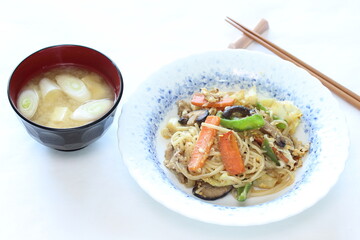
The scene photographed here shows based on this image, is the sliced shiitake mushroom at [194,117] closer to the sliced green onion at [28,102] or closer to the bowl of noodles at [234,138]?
the bowl of noodles at [234,138]

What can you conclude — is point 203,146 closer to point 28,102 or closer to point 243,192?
point 243,192

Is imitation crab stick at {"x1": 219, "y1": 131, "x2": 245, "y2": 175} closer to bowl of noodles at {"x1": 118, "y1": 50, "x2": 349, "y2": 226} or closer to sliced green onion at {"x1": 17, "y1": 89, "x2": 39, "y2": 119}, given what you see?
bowl of noodles at {"x1": 118, "y1": 50, "x2": 349, "y2": 226}

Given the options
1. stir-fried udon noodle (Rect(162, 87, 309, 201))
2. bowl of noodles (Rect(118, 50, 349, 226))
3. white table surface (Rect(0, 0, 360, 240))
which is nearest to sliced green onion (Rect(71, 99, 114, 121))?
bowl of noodles (Rect(118, 50, 349, 226))

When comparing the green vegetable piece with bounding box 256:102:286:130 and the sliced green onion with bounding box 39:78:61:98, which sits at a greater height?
the green vegetable piece with bounding box 256:102:286:130

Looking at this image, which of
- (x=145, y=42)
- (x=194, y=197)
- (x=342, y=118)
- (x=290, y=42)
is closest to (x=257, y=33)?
(x=290, y=42)

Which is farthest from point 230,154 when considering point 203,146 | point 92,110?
point 92,110

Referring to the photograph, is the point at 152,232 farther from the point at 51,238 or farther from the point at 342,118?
the point at 342,118

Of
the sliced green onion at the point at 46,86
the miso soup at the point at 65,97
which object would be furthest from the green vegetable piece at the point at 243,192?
the sliced green onion at the point at 46,86
